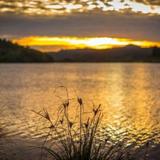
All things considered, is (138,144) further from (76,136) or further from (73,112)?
(73,112)

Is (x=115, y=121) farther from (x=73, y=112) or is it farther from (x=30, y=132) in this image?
(x=30, y=132)

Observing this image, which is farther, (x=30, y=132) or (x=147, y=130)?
(x=147, y=130)

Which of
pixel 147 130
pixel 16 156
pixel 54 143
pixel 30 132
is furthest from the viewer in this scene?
pixel 147 130

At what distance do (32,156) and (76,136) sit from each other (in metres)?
3.98

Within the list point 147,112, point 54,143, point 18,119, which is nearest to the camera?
point 54,143

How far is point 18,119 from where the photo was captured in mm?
27172

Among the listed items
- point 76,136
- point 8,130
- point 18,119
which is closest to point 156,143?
point 76,136

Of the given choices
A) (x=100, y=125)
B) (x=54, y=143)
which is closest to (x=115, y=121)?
(x=100, y=125)

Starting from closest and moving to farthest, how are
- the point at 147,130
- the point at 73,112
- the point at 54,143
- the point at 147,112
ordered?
the point at 54,143
the point at 147,130
the point at 73,112
the point at 147,112

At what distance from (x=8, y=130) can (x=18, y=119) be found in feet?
15.8

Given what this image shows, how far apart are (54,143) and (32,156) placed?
2.86 metres

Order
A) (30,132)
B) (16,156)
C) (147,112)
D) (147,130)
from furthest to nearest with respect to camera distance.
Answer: (147,112) → (147,130) → (30,132) → (16,156)

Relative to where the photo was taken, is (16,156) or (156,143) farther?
(156,143)

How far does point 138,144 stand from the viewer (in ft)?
63.8
